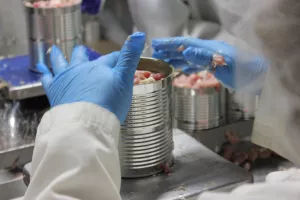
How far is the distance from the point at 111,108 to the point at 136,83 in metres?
0.18

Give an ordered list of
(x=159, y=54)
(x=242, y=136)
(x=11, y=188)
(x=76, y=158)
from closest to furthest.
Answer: (x=76, y=158) < (x=11, y=188) < (x=159, y=54) < (x=242, y=136)

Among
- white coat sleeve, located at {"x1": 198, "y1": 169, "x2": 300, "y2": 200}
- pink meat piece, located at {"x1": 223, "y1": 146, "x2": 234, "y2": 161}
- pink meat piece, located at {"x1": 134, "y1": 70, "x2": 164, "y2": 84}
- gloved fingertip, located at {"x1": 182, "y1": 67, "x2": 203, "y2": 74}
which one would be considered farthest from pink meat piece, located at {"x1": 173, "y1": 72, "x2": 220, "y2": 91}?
white coat sleeve, located at {"x1": 198, "y1": 169, "x2": 300, "y2": 200}

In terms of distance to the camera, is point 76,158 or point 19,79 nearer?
point 76,158

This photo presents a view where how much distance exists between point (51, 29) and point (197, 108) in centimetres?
68

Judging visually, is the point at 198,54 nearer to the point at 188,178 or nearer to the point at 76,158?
the point at 188,178

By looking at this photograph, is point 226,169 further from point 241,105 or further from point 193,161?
point 241,105

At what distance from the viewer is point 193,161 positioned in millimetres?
1562

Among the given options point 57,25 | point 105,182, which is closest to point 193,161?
point 105,182

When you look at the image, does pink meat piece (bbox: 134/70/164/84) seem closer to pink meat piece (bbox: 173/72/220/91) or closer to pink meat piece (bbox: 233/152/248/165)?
pink meat piece (bbox: 173/72/220/91)

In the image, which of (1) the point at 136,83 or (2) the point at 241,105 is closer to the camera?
(1) the point at 136,83

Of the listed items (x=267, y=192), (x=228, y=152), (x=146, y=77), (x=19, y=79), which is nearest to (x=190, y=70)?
(x=228, y=152)

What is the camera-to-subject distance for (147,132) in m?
1.43

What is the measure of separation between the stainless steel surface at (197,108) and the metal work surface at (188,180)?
Result: 267 mm

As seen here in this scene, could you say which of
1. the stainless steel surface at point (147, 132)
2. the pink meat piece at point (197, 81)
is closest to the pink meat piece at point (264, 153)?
the pink meat piece at point (197, 81)
